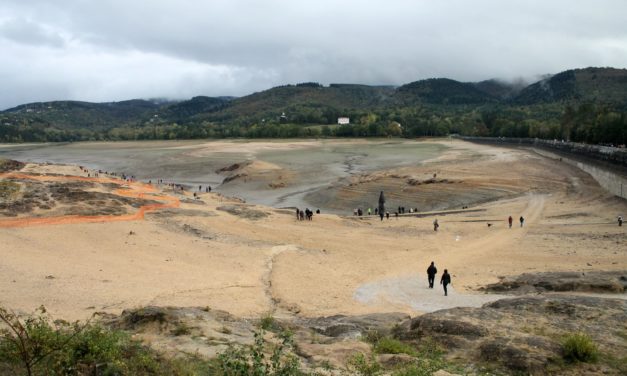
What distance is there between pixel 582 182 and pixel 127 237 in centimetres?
4514

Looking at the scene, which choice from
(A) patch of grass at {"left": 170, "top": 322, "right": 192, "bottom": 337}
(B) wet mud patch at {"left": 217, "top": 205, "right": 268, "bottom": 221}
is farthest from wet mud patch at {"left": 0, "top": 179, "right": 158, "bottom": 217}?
(A) patch of grass at {"left": 170, "top": 322, "right": 192, "bottom": 337}

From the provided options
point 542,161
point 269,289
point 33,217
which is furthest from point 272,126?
point 269,289

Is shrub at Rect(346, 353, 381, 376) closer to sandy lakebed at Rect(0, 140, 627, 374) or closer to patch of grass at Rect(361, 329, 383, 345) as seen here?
patch of grass at Rect(361, 329, 383, 345)

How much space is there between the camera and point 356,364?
9914mm

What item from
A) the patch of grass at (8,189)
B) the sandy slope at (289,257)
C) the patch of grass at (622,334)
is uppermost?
the patch of grass at (8,189)

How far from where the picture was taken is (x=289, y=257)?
27828mm

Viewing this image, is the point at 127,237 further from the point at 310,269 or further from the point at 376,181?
the point at 376,181

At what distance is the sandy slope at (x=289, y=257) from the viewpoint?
785 inches

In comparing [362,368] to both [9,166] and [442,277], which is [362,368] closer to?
[442,277]

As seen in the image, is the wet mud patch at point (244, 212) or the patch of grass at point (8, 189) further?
the wet mud patch at point (244, 212)

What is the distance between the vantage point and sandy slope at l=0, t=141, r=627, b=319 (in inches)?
785

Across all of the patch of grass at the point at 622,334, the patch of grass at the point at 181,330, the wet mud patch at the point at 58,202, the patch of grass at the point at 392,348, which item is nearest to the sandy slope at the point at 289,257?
the wet mud patch at the point at 58,202

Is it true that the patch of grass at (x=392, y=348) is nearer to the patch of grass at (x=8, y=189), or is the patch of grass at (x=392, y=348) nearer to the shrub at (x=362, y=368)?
the shrub at (x=362, y=368)

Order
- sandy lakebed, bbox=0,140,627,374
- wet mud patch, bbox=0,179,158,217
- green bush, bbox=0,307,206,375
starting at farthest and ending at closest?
wet mud patch, bbox=0,179,158,217 → sandy lakebed, bbox=0,140,627,374 → green bush, bbox=0,307,206,375
